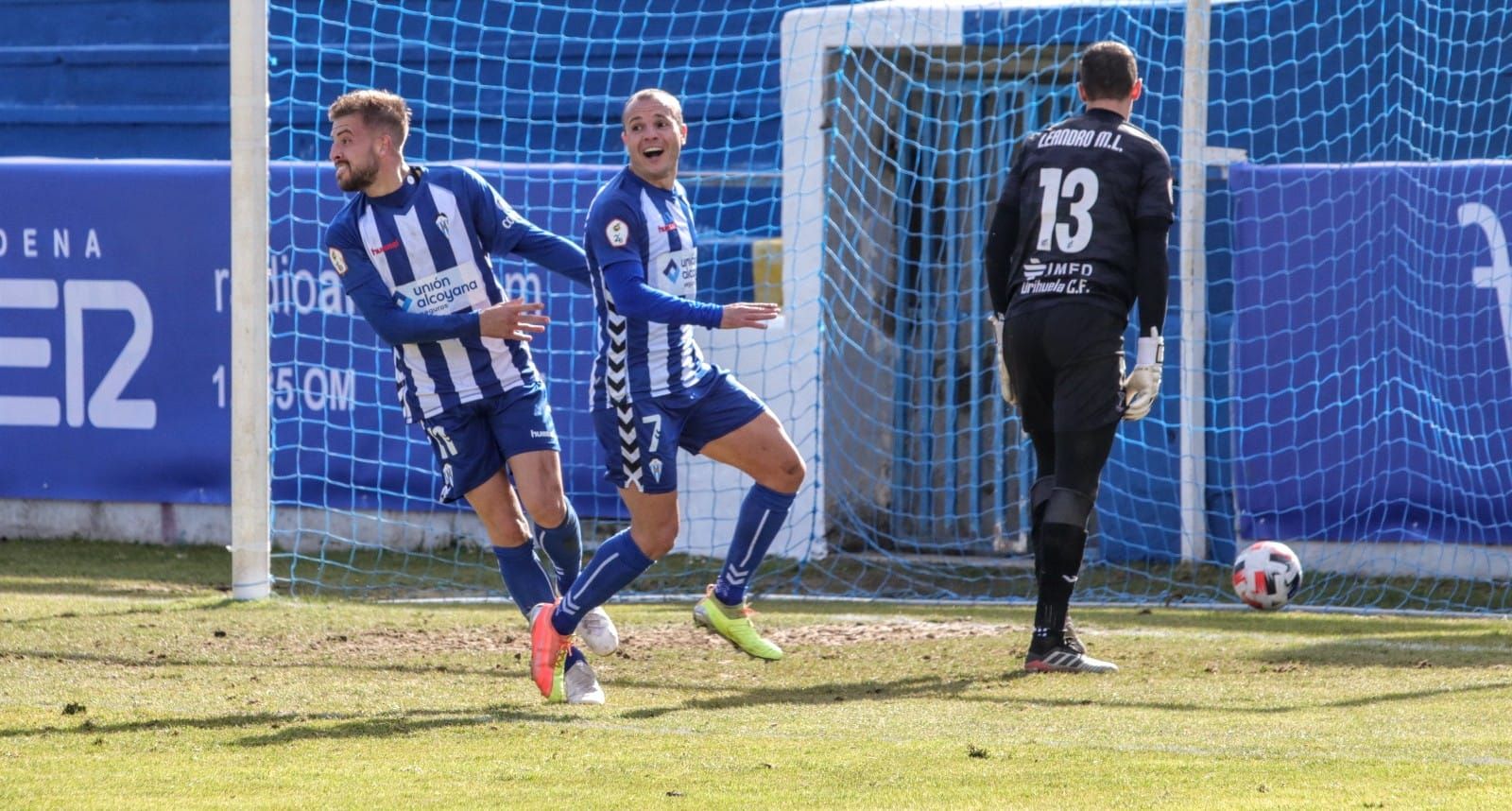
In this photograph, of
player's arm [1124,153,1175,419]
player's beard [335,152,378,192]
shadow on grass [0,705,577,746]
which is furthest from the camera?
player's arm [1124,153,1175,419]

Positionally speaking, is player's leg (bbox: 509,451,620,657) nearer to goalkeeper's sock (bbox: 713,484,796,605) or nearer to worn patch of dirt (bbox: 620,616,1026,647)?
goalkeeper's sock (bbox: 713,484,796,605)

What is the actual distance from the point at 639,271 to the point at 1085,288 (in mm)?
1418

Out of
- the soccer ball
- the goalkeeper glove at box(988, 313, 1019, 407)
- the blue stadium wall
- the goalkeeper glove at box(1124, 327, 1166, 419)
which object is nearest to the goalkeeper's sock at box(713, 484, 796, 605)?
the goalkeeper glove at box(988, 313, 1019, 407)

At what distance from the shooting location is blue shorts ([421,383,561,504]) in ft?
19.9

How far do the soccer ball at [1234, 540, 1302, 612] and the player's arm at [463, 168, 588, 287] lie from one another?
3.25 m

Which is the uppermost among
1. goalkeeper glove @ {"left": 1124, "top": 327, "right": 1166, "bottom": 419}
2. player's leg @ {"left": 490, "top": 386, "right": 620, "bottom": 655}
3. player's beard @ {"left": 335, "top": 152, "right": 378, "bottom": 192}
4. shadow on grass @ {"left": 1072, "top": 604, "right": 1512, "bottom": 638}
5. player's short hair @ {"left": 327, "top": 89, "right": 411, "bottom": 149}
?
player's short hair @ {"left": 327, "top": 89, "right": 411, "bottom": 149}

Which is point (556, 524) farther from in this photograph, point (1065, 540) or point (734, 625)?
point (1065, 540)

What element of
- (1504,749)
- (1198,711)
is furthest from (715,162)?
(1504,749)

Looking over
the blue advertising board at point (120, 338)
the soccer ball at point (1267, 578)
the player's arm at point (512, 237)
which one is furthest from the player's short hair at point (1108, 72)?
the blue advertising board at point (120, 338)

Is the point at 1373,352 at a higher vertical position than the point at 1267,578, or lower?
higher

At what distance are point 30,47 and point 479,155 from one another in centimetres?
358

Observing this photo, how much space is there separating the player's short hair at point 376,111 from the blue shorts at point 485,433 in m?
0.80

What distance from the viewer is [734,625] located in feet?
21.9

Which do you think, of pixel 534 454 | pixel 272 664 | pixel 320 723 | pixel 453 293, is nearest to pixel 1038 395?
pixel 534 454
